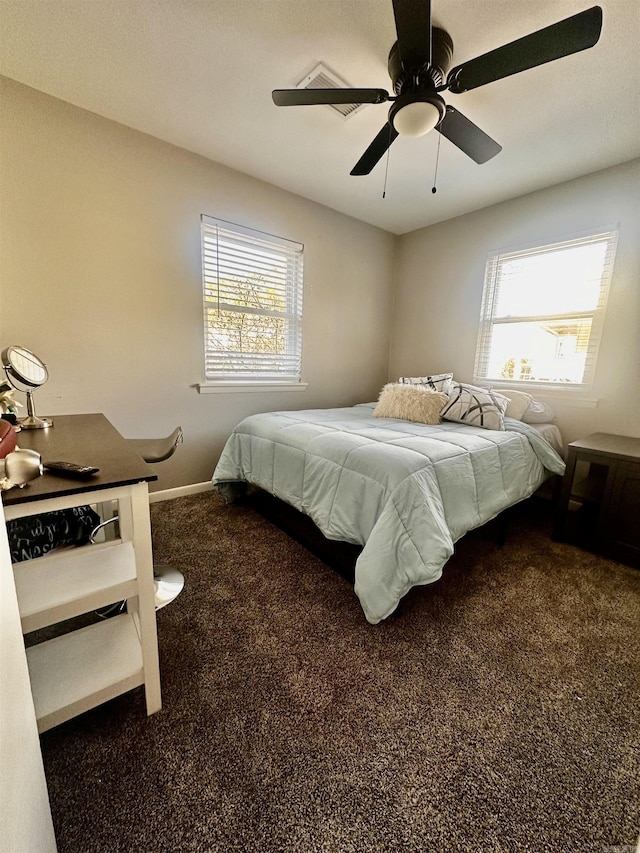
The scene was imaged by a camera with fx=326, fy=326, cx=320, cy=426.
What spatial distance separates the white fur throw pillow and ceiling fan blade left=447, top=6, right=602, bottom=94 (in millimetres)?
1682

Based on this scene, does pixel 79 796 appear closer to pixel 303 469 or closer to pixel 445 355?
pixel 303 469

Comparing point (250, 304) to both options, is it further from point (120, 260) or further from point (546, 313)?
point (546, 313)

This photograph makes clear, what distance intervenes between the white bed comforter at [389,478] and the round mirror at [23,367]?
1.19 m

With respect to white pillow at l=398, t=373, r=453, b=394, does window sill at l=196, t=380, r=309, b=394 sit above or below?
below

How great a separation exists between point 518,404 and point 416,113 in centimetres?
209

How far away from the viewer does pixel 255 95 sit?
73.5 inches

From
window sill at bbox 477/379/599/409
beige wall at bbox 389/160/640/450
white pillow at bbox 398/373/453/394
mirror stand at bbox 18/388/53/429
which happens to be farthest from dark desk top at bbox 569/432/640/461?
mirror stand at bbox 18/388/53/429

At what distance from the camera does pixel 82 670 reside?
3.15ft

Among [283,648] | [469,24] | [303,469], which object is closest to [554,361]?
[469,24]

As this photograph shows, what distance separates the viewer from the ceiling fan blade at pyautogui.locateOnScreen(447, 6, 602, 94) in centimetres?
111

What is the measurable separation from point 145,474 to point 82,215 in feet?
7.05

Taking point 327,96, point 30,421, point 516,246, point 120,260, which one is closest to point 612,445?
point 516,246

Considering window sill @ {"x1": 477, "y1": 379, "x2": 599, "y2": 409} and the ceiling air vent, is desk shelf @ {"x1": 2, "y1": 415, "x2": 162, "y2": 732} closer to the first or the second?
the ceiling air vent

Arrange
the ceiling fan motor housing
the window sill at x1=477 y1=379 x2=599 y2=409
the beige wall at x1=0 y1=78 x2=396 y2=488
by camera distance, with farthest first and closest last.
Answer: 1. the window sill at x1=477 y1=379 x2=599 y2=409
2. the beige wall at x1=0 y1=78 x2=396 y2=488
3. the ceiling fan motor housing
